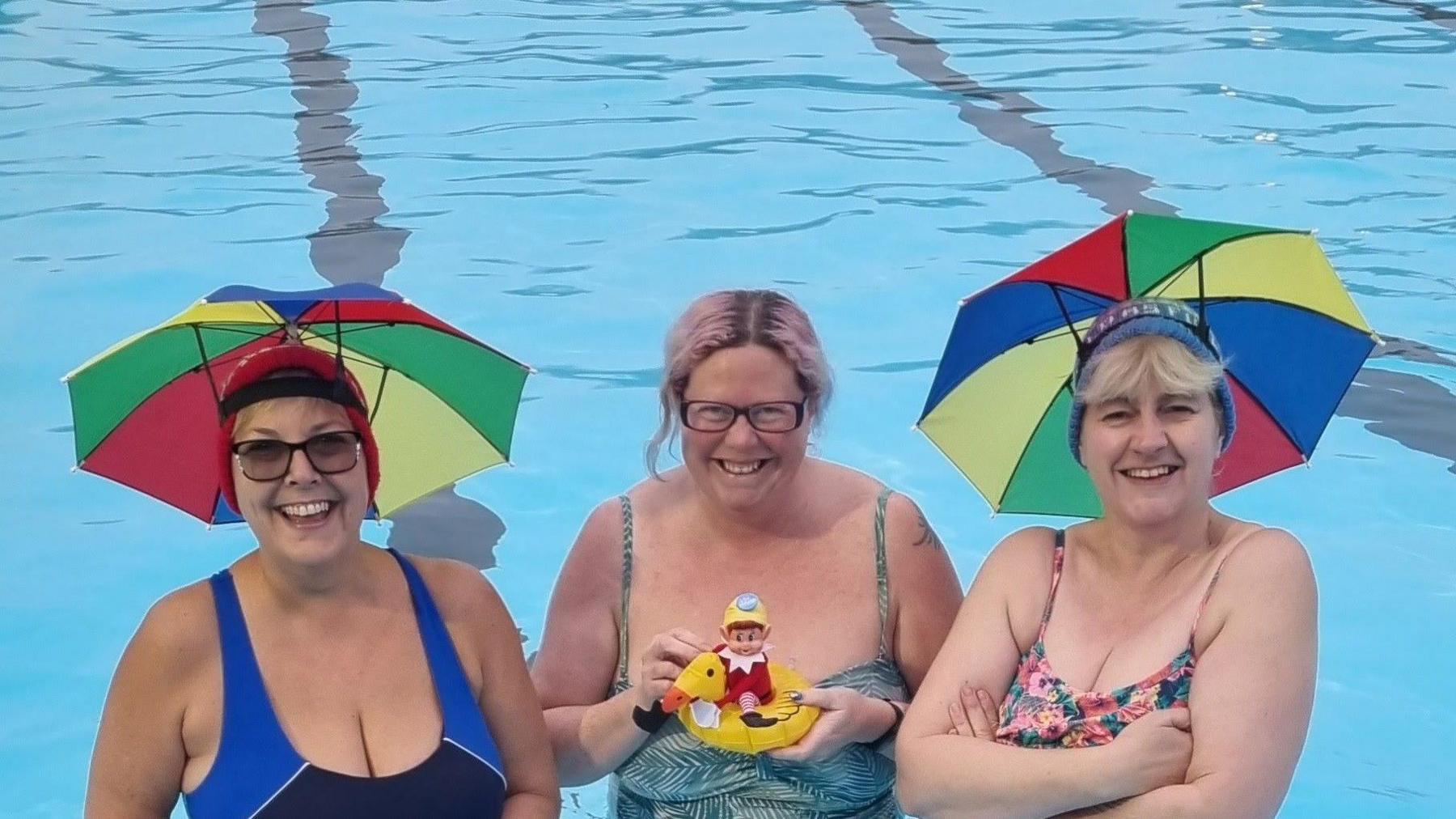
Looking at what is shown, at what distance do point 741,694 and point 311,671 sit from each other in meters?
0.76

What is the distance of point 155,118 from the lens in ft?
36.3

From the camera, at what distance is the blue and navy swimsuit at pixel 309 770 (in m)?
2.97

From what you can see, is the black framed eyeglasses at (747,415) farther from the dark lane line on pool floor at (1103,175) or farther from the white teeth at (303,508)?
the dark lane line on pool floor at (1103,175)

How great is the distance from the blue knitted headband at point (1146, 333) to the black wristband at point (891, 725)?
647mm

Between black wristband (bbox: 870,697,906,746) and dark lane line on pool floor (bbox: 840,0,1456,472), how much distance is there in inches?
83.2

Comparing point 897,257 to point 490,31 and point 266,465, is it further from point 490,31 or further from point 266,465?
point 266,465

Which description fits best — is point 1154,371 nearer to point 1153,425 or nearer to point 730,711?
point 1153,425

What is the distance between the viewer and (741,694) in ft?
10.4

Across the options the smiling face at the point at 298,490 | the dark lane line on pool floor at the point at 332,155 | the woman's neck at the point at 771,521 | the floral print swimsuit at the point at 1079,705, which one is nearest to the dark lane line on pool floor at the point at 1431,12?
the dark lane line on pool floor at the point at 332,155

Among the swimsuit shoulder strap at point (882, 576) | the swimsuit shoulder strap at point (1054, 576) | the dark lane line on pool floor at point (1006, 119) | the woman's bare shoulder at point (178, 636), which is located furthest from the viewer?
the dark lane line on pool floor at point (1006, 119)

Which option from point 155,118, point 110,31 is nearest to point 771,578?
point 155,118

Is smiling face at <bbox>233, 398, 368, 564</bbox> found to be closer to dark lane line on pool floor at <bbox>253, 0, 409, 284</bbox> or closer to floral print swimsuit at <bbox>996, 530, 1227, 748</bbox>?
floral print swimsuit at <bbox>996, 530, 1227, 748</bbox>

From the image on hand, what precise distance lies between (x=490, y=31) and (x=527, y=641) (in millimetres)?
7992

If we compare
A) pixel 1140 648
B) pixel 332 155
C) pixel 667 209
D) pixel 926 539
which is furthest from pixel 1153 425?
pixel 332 155
